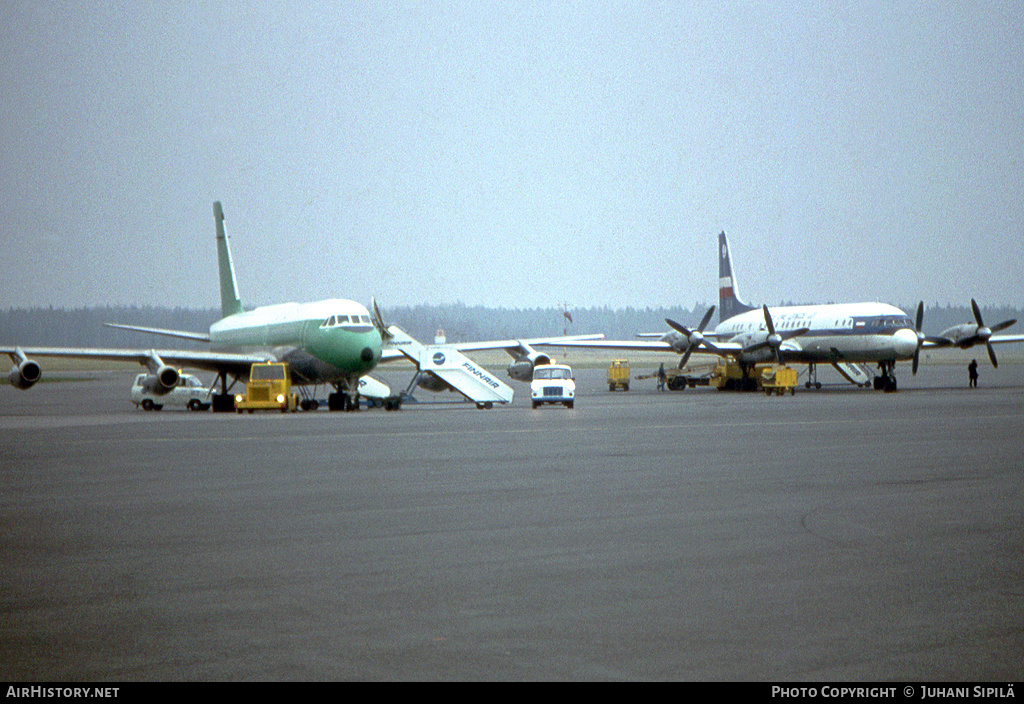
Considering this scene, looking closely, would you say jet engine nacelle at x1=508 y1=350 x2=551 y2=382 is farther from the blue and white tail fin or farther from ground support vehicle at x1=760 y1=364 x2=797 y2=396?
the blue and white tail fin

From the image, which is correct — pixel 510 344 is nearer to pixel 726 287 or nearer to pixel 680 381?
pixel 680 381

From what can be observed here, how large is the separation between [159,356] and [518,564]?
33.4 meters

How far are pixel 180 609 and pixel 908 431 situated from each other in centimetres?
2120

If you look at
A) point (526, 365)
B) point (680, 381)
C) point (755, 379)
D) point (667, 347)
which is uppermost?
point (667, 347)

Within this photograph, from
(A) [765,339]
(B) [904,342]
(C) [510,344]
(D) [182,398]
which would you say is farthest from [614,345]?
(D) [182,398]

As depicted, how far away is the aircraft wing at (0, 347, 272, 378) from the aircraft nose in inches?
1218

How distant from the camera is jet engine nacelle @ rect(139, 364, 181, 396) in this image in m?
38.7

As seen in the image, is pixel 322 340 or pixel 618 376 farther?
pixel 618 376

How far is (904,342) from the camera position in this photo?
51.1 m

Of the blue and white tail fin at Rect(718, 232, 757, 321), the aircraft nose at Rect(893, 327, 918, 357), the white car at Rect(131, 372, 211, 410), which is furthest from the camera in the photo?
the blue and white tail fin at Rect(718, 232, 757, 321)

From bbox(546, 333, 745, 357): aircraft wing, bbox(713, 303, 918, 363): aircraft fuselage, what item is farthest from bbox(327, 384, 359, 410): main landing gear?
bbox(713, 303, 918, 363): aircraft fuselage

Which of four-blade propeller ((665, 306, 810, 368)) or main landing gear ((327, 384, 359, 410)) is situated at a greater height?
four-blade propeller ((665, 306, 810, 368))
